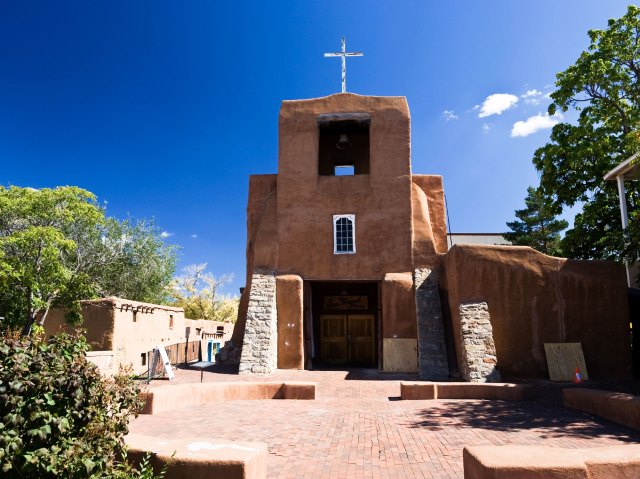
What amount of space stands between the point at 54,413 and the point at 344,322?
17.4 m

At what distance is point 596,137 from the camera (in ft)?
59.1

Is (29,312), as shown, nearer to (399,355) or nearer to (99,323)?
(99,323)

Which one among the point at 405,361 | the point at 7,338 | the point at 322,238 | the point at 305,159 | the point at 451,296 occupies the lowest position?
the point at 405,361

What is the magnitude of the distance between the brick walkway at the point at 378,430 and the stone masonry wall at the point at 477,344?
9.23 ft

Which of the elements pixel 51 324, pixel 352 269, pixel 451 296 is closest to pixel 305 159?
pixel 352 269

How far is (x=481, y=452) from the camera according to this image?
13.4 ft

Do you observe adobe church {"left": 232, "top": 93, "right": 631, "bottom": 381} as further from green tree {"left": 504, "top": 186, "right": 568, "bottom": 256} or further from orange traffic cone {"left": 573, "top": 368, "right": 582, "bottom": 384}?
green tree {"left": 504, "top": 186, "right": 568, "bottom": 256}

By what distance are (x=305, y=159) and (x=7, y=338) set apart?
15414 millimetres

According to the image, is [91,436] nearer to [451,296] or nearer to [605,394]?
[605,394]

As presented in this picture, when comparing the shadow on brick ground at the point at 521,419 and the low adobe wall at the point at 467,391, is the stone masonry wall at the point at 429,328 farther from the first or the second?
the shadow on brick ground at the point at 521,419

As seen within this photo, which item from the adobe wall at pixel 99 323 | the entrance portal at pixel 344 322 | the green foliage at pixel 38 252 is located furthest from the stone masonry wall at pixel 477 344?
the green foliage at pixel 38 252

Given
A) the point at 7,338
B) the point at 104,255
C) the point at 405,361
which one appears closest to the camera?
the point at 7,338

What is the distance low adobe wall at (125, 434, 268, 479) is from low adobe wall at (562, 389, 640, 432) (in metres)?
6.39

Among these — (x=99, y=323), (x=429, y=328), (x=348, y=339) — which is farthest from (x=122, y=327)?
(x=429, y=328)
